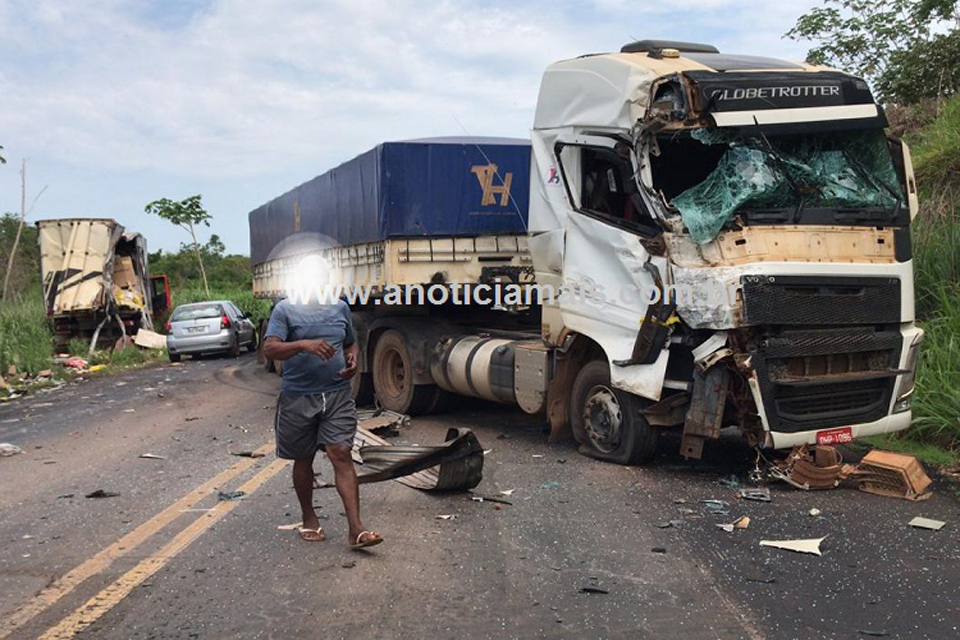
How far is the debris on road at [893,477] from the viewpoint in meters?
6.12

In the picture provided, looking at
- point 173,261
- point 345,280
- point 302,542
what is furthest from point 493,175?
point 173,261

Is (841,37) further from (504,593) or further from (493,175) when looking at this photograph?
(504,593)

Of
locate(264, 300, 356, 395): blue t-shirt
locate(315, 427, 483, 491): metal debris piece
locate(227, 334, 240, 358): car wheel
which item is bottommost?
locate(227, 334, 240, 358): car wheel

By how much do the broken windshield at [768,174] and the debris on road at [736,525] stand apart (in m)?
1.89

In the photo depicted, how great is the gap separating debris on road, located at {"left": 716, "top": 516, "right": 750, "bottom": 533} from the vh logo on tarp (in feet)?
17.0

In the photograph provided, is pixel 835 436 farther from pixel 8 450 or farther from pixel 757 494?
pixel 8 450

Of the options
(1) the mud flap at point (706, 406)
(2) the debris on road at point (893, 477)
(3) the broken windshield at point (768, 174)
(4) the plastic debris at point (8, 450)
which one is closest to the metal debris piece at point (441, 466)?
(1) the mud flap at point (706, 406)

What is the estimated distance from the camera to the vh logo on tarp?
10023mm

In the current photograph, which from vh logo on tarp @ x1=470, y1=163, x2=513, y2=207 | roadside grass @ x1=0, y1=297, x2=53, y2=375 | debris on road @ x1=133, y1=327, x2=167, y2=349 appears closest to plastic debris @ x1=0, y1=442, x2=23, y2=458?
vh logo on tarp @ x1=470, y1=163, x2=513, y2=207

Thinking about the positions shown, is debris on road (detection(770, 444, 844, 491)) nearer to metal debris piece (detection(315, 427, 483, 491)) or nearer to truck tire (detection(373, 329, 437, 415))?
metal debris piece (detection(315, 427, 483, 491))

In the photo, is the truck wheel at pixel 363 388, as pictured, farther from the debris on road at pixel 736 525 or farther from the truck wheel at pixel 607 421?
the debris on road at pixel 736 525

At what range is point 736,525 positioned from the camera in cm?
558

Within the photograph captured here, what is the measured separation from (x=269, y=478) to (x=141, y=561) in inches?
88.9

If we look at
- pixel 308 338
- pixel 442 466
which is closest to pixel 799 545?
pixel 442 466
